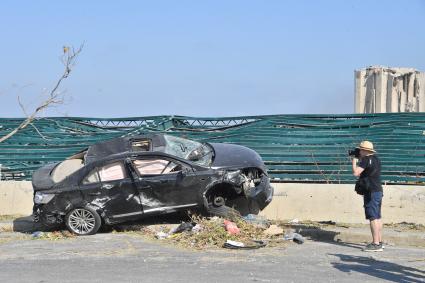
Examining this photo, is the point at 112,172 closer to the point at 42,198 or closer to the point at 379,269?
the point at 42,198

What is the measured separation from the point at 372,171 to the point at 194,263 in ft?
9.61

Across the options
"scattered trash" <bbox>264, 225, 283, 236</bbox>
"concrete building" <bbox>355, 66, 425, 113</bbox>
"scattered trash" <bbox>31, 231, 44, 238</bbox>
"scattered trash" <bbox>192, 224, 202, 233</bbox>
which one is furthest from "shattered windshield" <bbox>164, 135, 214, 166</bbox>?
"concrete building" <bbox>355, 66, 425, 113</bbox>

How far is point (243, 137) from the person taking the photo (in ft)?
45.7

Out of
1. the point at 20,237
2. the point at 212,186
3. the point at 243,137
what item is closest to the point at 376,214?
the point at 212,186

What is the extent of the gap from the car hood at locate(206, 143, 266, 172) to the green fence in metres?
1.68

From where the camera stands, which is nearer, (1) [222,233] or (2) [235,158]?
(1) [222,233]

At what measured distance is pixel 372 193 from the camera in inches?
376

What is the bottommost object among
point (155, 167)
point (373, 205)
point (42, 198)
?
point (42, 198)

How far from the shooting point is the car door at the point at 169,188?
11133 millimetres

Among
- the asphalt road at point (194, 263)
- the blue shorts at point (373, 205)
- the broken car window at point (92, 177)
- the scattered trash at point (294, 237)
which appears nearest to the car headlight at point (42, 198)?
the broken car window at point (92, 177)

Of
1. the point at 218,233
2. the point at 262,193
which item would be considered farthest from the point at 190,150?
the point at 218,233

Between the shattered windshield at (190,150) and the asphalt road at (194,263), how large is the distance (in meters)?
1.69

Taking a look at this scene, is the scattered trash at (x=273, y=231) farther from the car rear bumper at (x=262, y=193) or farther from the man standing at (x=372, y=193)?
the man standing at (x=372, y=193)

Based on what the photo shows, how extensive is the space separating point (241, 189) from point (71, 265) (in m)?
3.44
